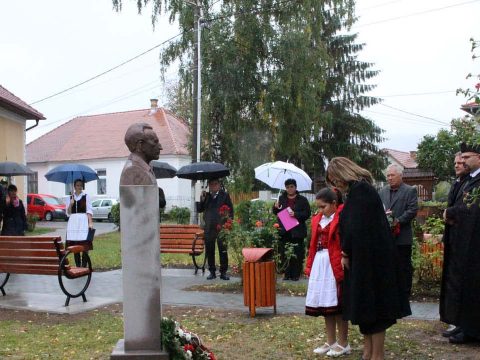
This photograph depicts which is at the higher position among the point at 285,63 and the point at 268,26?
the point at 268,26

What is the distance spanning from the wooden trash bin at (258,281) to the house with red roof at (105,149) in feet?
109

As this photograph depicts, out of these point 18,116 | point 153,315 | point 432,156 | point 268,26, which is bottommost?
point 153,315

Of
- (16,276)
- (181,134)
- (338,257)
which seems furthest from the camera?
(181,134)

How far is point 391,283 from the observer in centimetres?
512

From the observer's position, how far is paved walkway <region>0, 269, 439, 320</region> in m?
8.22

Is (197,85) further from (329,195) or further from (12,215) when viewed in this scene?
(329,195)

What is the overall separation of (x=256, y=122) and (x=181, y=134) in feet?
68.1

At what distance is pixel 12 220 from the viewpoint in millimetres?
12070

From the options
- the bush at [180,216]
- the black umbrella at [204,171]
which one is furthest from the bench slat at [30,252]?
the bush at [180,216]

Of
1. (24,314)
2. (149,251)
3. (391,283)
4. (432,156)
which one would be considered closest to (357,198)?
(391,283)

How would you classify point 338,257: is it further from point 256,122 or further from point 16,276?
point 256,122

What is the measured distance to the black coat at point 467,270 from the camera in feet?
19.3

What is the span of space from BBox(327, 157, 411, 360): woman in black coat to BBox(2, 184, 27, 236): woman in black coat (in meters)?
8.67

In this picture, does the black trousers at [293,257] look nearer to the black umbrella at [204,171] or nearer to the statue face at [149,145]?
the black umbrella at [204,171]
